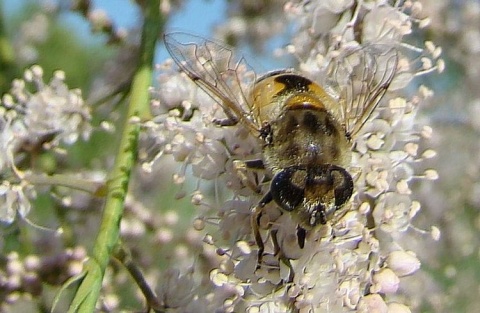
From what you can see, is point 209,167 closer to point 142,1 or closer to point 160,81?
point 160,81

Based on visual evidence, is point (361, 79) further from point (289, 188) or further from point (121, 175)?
point (121, 175)

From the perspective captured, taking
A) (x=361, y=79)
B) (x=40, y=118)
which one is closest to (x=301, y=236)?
(x=361, y=79)

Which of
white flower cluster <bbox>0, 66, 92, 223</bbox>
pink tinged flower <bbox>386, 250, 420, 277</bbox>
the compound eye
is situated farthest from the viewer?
white flower cluster <bbox>0, 66, 92, 223</bbox>

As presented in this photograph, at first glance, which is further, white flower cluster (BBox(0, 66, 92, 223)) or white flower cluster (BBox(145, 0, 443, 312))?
white flower cluster (BBox(0, 66, 92, 223))

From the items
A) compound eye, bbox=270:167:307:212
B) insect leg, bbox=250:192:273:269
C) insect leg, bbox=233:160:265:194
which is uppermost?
compound eye, bbox=270:167:307:212

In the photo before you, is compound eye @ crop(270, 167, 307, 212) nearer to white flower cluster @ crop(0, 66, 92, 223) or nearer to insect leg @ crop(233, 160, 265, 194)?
insect leg @ crop(233, 160, 265, 194)

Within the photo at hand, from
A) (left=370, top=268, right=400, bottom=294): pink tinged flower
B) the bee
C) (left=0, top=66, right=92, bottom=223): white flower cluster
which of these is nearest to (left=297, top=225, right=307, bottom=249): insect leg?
the bee
